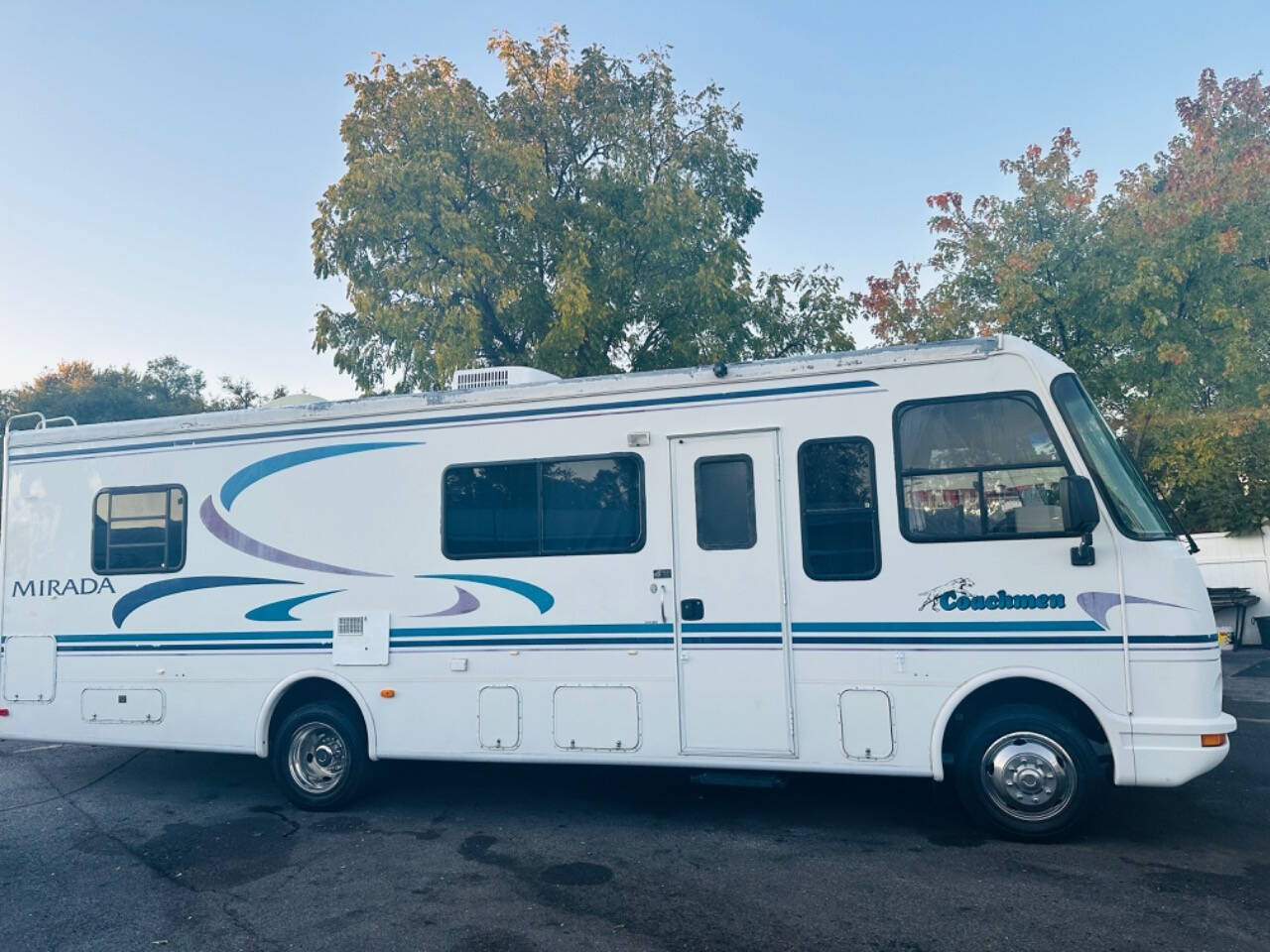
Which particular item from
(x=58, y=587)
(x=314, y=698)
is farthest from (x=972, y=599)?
(x=58, y=587)

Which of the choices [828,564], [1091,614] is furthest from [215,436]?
[1091,614]

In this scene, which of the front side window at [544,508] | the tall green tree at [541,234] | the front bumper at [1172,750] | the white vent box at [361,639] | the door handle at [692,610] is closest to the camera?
the front bumper at [1172,750]

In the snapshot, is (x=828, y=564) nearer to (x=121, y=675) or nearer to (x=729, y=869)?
(x=729, y=869)

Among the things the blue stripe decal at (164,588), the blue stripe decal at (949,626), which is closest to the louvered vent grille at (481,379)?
the blue stripe decal at (164,588)

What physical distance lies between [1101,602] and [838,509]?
1653 millimetres

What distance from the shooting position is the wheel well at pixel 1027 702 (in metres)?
5.78

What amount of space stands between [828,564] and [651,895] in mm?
2320

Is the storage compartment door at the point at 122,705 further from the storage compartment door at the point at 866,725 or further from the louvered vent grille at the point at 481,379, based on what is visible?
the storage compartment door at the point at 866,725

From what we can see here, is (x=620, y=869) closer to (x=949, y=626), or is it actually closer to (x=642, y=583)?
(x=642, y=583)

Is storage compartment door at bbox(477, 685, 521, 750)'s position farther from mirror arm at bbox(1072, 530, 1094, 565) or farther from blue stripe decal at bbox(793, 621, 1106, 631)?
mirror arm at bbox(1072, 530, 1094, 565)

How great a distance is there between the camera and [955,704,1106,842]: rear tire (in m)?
5.64

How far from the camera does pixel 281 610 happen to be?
7199 mm

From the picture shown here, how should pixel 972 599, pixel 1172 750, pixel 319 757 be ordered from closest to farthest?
pixel 1172 750 < pixel 972 599 < pixel 319 757

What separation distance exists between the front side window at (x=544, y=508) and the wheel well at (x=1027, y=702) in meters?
2.38
